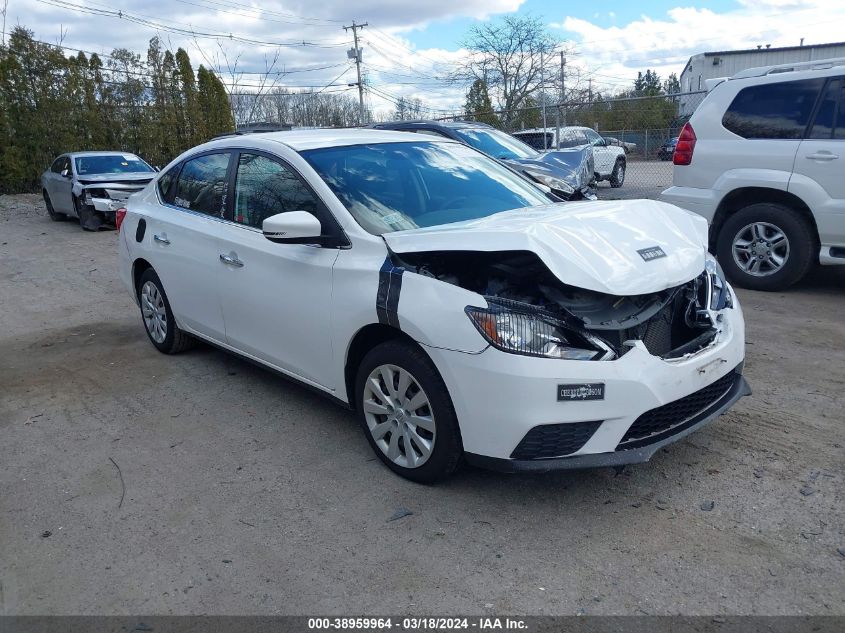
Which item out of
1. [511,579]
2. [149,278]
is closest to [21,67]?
[149,278]

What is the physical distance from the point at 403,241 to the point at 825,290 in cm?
540

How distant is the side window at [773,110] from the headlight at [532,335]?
193 inches

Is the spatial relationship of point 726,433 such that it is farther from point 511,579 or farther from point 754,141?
point 754,141

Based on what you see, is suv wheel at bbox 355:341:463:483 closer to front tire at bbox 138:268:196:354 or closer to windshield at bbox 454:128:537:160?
front tire at bbox 138:268:196:354

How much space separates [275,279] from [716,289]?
2.51m

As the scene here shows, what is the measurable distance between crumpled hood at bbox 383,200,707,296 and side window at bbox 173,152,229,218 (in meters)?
1.80

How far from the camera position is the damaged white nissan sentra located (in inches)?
124

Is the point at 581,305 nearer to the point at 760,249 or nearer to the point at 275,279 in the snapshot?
the point at 275,279

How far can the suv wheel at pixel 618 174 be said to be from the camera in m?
17.8

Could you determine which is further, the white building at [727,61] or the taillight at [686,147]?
the white building at [727,61]

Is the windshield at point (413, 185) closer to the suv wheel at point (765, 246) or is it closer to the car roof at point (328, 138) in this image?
the car roof at point (328, 138)

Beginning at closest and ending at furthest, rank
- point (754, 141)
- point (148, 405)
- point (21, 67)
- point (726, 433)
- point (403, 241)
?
point (403, 241)
point (726, 433)
point (148, 405)
point (754, 141)
point (21, 67)

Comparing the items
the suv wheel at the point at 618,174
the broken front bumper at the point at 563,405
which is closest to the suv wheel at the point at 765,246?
the broken front bumper at the point at 563,405

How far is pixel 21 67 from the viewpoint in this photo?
2056cm
